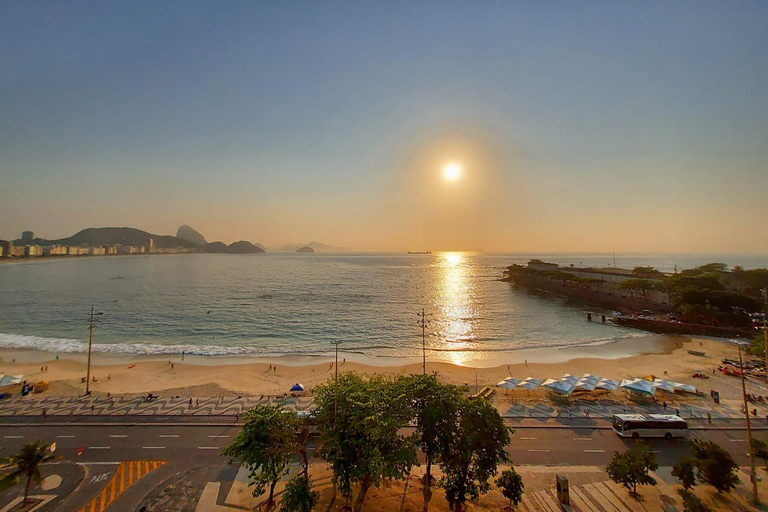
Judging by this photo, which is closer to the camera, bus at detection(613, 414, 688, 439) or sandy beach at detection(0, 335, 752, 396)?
bus at detection(613, 414, 688, 439)

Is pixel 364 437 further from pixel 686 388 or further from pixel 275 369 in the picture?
pixel 686 388

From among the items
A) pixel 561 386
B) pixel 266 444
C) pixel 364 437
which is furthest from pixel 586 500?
pixel 266 444

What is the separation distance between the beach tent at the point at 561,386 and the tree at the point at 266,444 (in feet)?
85.9

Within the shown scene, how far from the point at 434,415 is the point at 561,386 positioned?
22.1 metres

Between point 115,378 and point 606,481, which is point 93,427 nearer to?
point 115,378

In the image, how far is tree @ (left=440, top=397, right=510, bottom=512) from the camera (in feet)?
50.3

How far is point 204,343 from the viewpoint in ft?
186

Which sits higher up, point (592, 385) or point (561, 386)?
point (561, 386)

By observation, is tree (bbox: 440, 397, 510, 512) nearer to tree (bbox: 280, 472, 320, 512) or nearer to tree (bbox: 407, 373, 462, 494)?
tree (bbox: 407, 373, 462, 494)

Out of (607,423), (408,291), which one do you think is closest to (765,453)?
(607,423)

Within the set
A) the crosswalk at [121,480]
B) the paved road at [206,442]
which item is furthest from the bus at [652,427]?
the crosswalk at [121,480]

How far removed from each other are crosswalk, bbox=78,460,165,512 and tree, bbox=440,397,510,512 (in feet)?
57.3

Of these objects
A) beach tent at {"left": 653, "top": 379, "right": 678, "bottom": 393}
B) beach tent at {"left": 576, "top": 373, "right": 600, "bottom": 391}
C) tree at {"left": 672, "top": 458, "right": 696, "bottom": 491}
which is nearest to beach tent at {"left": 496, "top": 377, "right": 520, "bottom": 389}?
beach tent at {"left": 576, "top": 373, "right": 600, "bottom": 391}

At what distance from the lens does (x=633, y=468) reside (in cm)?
1731
